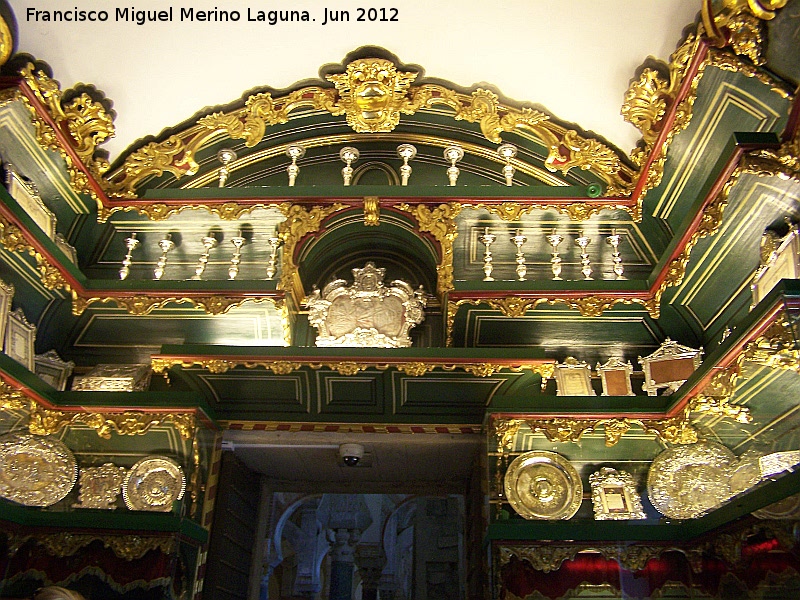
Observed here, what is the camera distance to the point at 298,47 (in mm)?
5266

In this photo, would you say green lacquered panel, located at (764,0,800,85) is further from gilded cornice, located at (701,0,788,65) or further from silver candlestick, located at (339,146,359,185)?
silver candlestick, located at (339,146,359,185)

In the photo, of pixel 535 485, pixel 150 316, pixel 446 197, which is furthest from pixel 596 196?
pixel 150 316

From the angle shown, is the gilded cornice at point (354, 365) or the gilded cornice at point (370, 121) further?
the gilded cornice at point (370, 121)

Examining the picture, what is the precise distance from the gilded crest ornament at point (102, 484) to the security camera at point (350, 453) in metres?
1.84

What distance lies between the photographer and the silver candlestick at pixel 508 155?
5867 mm

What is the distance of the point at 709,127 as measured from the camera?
450cm

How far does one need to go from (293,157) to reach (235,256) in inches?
42.9

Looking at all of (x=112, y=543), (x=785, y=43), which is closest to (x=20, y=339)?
(x=112, y=543)

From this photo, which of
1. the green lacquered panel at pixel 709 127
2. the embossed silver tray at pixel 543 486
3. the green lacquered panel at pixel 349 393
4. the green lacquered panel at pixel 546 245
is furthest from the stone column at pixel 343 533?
the green lacquered panel at pixel 709 127

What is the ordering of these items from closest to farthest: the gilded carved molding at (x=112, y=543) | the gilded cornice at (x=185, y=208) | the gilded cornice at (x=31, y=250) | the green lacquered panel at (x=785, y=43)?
the green lacquered panel at (x=785, y=43)
the gilded cornice at (x=31, y=250)
the gilded carved molding at (x=112, y=543)
the gilded cornice at (x=185, y=208)

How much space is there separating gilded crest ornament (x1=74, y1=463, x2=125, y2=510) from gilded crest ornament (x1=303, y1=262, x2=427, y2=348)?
198 centimetres

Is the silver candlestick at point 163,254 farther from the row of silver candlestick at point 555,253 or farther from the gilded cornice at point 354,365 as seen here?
the row of silver candlestick at point 555,253

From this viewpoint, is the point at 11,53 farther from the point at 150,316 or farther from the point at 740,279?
the point at 740,279

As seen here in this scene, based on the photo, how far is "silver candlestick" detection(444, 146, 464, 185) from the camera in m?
5.88
